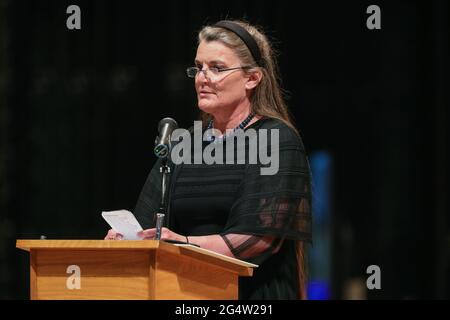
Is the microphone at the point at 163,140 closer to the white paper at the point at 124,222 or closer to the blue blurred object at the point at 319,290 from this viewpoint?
the white paper at the point at 124,222

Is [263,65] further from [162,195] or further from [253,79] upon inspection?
[162,195]

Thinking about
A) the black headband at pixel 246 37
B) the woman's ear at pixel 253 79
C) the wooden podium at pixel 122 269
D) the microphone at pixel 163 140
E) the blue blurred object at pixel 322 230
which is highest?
the black headband at pixel 246 37

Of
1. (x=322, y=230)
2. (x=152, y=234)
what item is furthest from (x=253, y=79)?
(x=322, y=230)

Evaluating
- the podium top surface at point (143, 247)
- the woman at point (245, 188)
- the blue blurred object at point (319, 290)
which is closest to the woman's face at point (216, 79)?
the woman at point (245, 188)

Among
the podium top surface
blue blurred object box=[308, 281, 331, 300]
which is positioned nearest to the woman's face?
the podium top surface

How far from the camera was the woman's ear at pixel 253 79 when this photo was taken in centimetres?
347

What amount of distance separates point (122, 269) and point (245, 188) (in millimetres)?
711

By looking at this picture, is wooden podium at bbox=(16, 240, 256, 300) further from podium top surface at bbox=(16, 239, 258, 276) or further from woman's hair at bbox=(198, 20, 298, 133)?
woman's hair at bbox=(198, 20, 298, 133)

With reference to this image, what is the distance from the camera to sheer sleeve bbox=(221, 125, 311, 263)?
317cm

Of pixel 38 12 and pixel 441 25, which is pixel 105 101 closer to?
pixel 38 12

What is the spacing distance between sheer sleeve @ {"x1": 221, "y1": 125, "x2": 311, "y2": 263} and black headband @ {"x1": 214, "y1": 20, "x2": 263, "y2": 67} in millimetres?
327

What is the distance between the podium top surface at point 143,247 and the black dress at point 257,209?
11.9 inches

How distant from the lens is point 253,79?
11.5ft

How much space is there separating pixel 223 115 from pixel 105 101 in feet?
8.49
